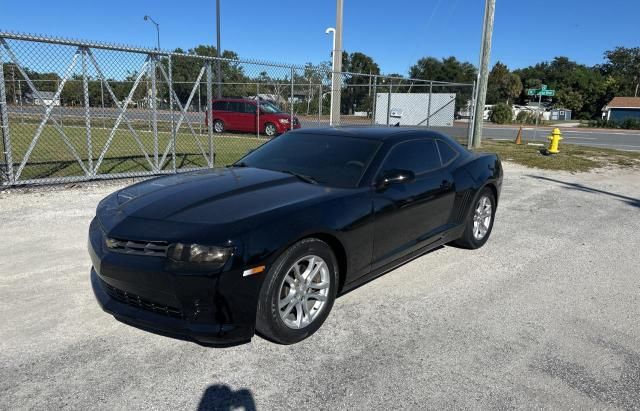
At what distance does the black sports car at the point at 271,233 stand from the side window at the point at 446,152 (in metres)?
0.22

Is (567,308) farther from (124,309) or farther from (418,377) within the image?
(124,309)

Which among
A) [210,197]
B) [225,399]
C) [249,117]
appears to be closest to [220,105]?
[249,117]

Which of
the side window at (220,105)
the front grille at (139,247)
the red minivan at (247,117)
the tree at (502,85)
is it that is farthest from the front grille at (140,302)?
→ the tree at (502,85)

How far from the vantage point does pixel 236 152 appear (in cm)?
1329

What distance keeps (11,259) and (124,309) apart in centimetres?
235

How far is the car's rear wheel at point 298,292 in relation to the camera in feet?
9.51

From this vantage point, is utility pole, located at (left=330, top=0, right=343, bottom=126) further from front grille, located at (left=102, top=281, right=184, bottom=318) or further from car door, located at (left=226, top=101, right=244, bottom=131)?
front grille, located at (left=102, top=281, right=184, bottom=318)

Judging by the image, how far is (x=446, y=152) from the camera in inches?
192

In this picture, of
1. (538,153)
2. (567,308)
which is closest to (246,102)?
(538,153)

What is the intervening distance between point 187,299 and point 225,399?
0.59 m

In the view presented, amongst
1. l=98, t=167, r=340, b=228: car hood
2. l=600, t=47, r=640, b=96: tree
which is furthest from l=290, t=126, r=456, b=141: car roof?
l=600, t=47, r=640, b=96: tree

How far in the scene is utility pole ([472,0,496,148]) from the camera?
16.1m

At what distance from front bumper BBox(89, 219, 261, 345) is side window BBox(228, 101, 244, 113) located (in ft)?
57.8

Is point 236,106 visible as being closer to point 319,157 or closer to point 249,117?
point 249,117
